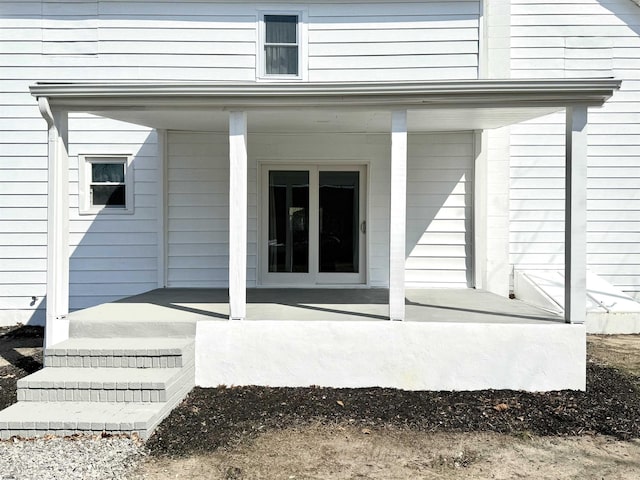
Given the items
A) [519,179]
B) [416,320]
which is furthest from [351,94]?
[519,179]

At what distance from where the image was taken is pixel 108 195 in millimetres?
8180

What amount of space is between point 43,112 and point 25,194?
11.2 ft

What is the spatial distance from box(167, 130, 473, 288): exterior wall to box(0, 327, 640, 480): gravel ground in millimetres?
2939

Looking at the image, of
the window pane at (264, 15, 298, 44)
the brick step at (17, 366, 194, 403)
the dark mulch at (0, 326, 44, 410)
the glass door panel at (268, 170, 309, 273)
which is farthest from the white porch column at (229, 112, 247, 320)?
the window pane at (264, 15, 298, 44)

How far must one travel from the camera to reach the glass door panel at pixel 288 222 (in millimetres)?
8133

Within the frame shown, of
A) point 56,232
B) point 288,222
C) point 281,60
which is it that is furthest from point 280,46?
point 56,232

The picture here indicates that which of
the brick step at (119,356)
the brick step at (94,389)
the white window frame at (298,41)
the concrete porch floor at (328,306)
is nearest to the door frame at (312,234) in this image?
the concrete porch floor at (328,306)

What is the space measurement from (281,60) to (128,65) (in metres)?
2.41

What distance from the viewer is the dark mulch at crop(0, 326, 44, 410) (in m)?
5.37

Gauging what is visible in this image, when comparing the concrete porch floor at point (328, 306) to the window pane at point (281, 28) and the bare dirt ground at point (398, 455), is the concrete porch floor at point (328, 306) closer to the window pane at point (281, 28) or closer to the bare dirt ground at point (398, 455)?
the bare dirt ground at point (398, 455)

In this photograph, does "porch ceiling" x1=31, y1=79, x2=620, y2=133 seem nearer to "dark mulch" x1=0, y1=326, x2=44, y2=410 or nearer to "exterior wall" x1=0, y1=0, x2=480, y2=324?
"exterior wall" x1=0, y1=0, x2=480, y2=324

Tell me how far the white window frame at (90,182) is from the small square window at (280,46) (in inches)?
105

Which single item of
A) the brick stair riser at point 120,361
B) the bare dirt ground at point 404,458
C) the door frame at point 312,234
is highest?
the door frame at point 312,234

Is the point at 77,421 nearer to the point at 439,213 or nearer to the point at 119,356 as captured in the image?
the point at 119,356
